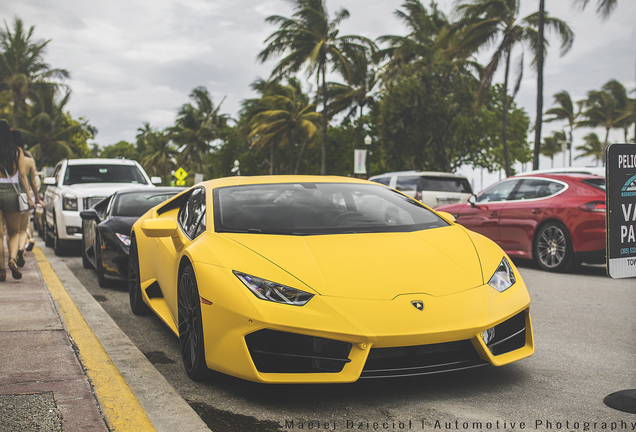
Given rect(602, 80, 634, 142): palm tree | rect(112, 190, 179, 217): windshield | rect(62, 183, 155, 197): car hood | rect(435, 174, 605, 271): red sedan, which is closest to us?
rect(112, 190, 179, 217): windshield

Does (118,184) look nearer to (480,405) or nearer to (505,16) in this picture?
(480,405)

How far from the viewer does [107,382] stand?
3406 mm

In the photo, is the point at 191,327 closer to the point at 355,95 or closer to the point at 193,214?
the point at 193,214

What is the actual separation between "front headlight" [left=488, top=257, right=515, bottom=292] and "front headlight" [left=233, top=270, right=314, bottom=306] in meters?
1.10

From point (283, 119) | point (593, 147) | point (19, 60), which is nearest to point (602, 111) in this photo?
point (593, 147)

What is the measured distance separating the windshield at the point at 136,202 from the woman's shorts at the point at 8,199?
116cm

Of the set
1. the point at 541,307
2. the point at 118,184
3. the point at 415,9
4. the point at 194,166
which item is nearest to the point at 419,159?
the point at 415,9

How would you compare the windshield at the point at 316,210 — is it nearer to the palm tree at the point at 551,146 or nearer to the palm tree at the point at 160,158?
the palm tree at the point at 160,158

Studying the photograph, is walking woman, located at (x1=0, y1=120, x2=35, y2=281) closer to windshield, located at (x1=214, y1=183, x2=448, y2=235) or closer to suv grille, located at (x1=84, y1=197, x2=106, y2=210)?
suv grille, located at (x1=84, y1=197, x2=106, y2=210)

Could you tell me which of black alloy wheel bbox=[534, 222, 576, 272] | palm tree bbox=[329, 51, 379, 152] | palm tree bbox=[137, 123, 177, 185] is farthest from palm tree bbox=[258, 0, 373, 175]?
palm tree bbox=[137, 123, 177, 185]

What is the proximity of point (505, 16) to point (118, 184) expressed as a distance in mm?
21411

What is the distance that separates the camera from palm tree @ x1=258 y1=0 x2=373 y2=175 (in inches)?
1371

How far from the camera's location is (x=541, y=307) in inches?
238

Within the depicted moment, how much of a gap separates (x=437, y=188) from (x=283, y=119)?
34598 mm
